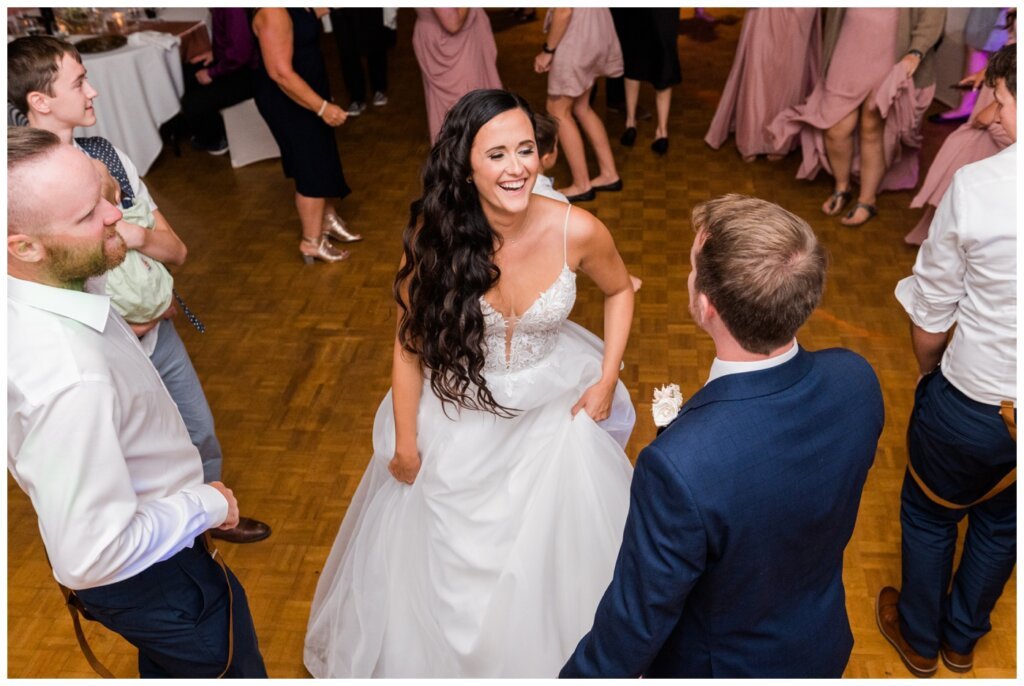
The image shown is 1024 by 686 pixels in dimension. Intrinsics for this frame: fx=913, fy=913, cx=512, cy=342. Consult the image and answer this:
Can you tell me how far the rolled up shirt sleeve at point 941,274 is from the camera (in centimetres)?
188

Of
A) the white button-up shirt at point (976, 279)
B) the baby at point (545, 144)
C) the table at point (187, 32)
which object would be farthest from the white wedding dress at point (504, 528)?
the table at point (187, 32)

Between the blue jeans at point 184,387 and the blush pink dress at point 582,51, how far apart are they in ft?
8.42

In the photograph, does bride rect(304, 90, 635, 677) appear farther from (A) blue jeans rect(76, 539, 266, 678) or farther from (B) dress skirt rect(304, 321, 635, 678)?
(A) blue jeans rect(76, 539, 266, 678)

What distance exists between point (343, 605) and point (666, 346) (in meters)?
1.77

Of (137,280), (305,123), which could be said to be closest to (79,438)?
(137,280)

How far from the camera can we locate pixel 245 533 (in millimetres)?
2910

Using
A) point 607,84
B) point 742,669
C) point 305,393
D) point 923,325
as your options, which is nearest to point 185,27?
point 607,84

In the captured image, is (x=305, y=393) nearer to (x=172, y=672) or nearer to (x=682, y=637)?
(x=172, y=672)

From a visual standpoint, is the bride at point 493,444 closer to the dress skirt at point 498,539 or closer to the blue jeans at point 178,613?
the dress skirt at point 498,539

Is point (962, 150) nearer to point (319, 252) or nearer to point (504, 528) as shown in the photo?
point (504, 528)

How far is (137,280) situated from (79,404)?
3.13ft

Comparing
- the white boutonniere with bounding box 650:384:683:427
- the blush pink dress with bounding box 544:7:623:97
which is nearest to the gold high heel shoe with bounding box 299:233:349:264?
the blush pink dress with bounding box 544:7:623:97

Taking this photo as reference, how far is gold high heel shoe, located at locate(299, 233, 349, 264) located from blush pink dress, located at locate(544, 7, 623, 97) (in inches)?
53.7

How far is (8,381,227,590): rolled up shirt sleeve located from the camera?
152 cm
